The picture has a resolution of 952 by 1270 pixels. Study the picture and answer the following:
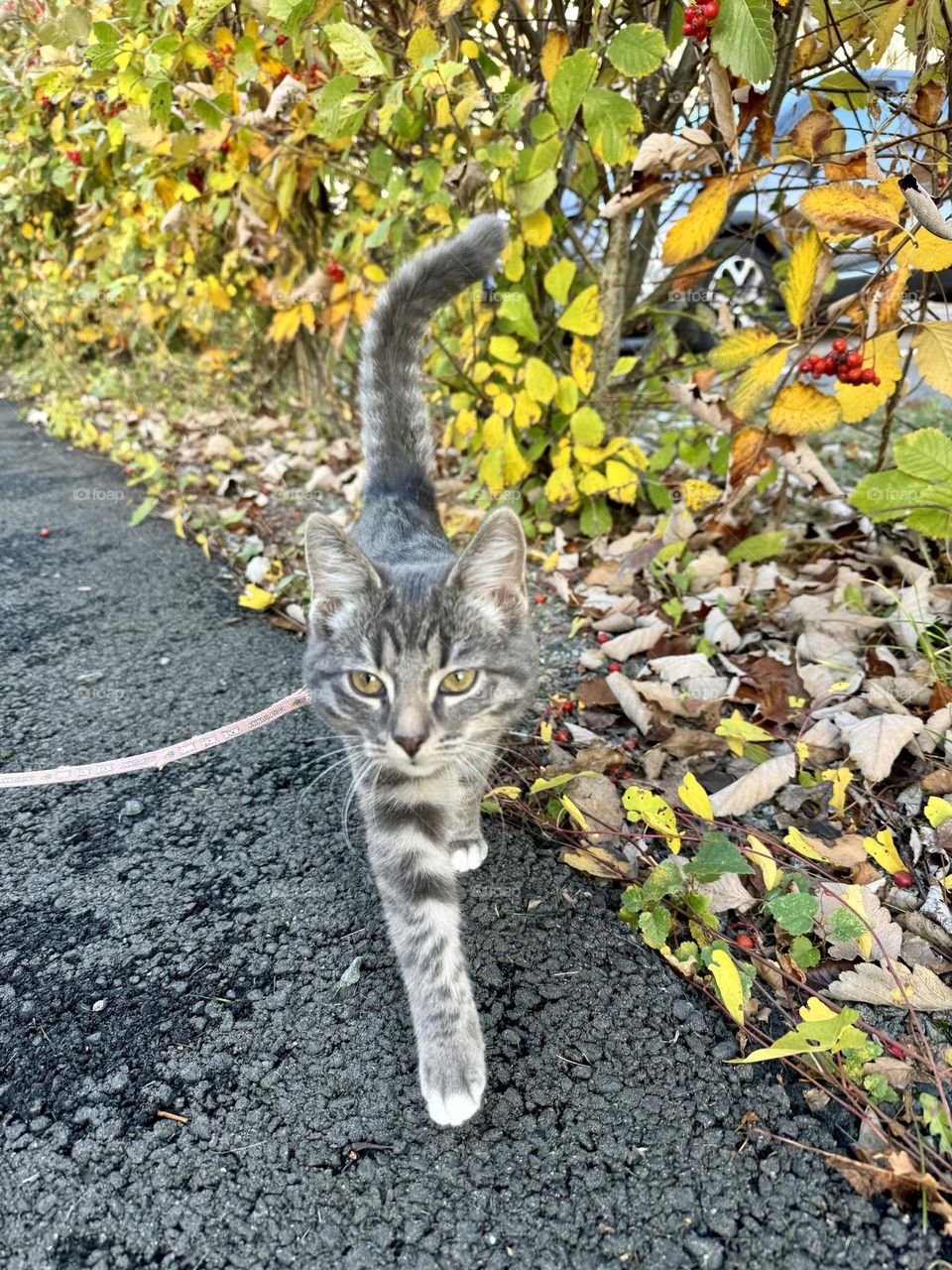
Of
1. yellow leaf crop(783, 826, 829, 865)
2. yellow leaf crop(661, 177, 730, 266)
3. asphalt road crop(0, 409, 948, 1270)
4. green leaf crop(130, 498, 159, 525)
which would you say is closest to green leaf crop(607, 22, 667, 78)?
yellow leaf crop(661, 177, 730, 266)

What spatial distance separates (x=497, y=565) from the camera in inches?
84.6

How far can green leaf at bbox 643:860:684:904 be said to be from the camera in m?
1.89

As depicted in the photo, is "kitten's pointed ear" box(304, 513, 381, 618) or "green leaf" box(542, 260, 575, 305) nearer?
"kitten's pointed ear" box(304, 513, 381, 618)

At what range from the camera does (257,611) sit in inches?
153

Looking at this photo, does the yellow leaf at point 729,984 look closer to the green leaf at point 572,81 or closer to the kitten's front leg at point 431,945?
the kitten's front leg at point 431,945

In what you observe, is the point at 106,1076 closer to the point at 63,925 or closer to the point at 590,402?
the point at 63,925

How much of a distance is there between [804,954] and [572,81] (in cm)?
277

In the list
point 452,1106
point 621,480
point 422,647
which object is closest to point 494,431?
point 621,480

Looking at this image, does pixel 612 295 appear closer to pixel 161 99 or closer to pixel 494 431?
pixel 494 431

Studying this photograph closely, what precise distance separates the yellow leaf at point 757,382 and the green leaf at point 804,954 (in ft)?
5.74

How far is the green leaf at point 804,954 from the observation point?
1817 mm

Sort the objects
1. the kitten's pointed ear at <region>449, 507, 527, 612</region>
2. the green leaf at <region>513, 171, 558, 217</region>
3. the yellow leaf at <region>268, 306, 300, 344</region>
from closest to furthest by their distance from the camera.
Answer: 1. the kitten's pointed ear at <region>449, 507, 527, 612</region>
2. the green leaf at <region>513, 171, 558, 217</region>
3. the yellow leaf at <region>268, 306, 300, 344</region>

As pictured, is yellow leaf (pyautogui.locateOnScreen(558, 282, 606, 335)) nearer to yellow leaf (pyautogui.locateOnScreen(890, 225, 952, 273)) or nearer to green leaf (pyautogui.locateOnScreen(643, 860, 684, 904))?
yellow leaf (pyautogui.locateOnScreen(890, 225, 952, 273))

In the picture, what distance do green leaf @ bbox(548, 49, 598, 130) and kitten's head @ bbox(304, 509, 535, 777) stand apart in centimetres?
160
